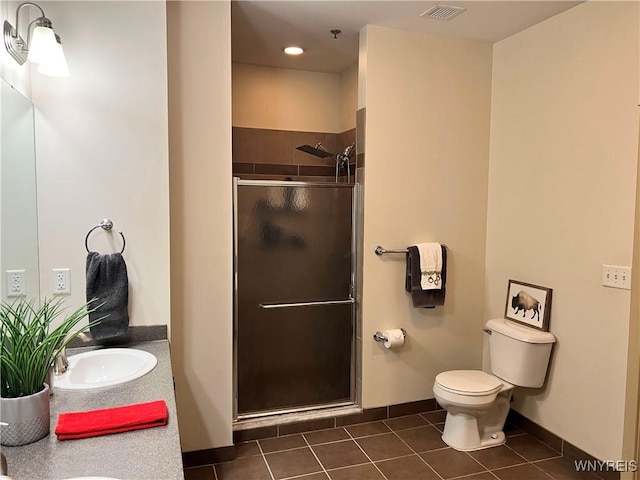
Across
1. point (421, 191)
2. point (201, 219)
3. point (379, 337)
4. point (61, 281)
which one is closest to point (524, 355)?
point (379, 337)

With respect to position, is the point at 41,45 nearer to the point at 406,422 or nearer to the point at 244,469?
the point at 244,469

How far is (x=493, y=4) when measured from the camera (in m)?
2.69

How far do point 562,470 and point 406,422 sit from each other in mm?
958

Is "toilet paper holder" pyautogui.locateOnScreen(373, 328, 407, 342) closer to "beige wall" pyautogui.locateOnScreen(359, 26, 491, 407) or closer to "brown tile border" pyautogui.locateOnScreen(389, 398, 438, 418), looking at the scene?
"beige wall" pyautogui.locateOnScreen(359, 26, 491, 407)

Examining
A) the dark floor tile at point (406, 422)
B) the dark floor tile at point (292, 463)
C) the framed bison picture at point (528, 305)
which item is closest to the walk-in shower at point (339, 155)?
the framed bison picture at point (528, 305)

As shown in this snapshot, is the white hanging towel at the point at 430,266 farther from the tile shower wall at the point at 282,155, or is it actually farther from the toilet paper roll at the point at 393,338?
the tile shower wall at the point at 282,155

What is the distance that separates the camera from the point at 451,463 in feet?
9.04

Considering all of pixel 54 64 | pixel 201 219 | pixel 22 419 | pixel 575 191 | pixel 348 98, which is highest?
pixel 348 98

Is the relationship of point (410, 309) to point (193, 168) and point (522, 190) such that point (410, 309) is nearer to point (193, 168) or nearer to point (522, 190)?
point (522, 190)

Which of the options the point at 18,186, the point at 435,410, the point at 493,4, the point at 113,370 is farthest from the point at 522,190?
the point at 18,186

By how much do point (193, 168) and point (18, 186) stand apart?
88cm

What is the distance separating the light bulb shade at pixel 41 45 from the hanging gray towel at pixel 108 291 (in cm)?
86

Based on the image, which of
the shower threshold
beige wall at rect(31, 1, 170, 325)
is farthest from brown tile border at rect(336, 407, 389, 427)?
beige wall at rect(31, 1, 170, 325)

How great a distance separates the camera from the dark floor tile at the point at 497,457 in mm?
2744
